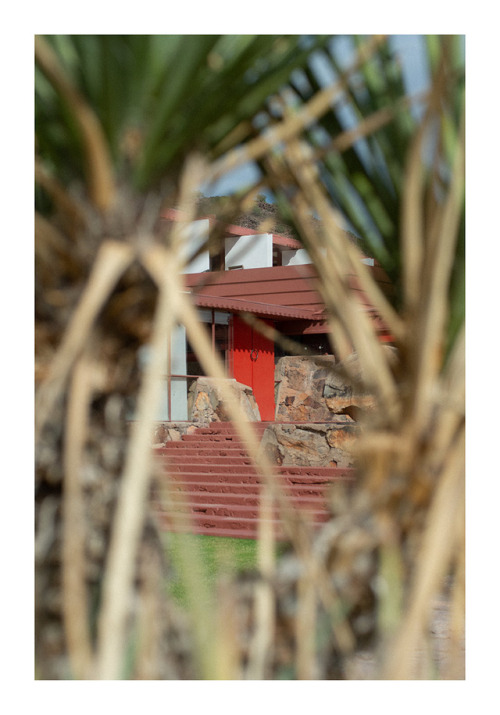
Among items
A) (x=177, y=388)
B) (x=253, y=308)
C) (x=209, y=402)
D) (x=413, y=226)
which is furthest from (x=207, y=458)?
(x=413, y=226)

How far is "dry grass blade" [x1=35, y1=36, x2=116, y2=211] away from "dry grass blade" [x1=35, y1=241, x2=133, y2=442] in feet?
0.20

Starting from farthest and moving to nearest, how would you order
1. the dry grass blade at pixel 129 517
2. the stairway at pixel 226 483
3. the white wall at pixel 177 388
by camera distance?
the white wall at pixel 177 388 < the stairway at pixel 226 483 < the dry grass blade at pixel 129 517

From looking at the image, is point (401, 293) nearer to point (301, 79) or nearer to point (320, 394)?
point (301, 79)

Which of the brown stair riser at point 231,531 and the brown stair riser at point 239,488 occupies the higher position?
the brown stair riser at point 239,488

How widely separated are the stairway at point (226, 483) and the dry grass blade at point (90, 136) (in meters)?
4.50

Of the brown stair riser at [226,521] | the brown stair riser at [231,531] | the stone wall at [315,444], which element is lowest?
the brown stair riser at [231,531]

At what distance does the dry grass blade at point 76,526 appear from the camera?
0.76 metres

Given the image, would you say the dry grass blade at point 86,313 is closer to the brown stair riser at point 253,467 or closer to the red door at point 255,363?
the brown stair riser at point 253,467

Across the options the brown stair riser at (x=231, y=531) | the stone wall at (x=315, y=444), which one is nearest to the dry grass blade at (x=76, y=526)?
the brown stair riser at (x=231, y=531)

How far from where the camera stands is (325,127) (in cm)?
99

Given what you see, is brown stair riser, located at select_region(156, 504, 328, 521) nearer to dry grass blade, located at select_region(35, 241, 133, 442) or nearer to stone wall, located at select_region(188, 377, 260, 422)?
stone wall, located at select_region(188, 377, 260, 422)

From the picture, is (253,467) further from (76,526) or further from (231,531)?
(76,526)

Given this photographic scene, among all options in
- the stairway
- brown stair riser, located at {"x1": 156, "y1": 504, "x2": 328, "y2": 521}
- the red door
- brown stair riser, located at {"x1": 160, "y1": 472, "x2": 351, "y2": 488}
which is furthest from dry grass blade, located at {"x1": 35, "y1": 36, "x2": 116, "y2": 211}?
the red door
